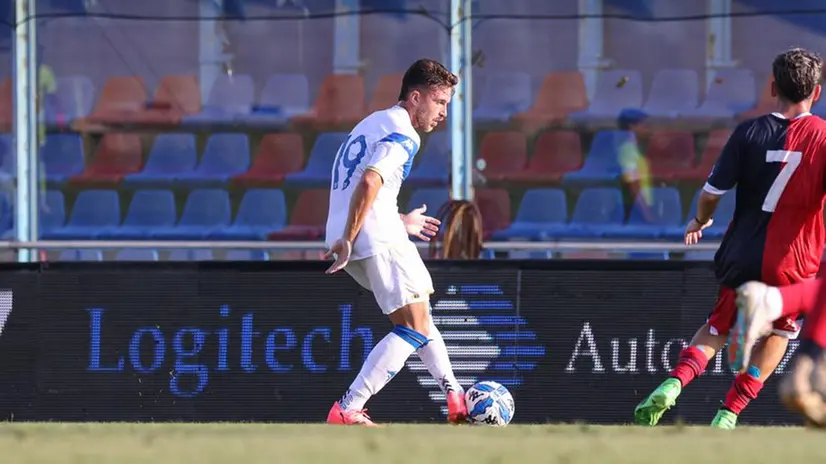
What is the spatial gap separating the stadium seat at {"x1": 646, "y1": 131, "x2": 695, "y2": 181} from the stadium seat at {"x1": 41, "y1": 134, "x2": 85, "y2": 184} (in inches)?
167

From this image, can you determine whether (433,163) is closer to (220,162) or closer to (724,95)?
(220,162)

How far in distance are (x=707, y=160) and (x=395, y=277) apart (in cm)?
458

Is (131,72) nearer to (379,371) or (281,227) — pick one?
(281,227)

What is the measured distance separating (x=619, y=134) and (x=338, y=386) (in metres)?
3.34

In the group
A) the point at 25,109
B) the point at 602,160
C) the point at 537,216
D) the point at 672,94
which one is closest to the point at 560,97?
the point at 602,160

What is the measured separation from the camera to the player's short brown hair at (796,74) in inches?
252

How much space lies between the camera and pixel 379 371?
685 cm

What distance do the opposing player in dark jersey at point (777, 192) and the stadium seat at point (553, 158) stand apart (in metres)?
4.08

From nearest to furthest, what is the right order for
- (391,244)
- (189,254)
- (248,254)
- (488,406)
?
(391,244)
(488,406)
(248,254)
(189,254)

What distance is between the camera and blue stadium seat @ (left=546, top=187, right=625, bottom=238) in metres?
10.5

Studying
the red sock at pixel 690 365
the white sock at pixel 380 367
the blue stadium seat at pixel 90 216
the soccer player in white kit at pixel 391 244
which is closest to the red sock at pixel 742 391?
the red sock at pixel 690 365

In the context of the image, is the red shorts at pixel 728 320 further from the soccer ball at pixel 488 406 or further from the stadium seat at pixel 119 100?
the stadium seat at pixel 119 100

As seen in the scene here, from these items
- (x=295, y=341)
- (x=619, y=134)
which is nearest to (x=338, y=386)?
(x=295, y=341)

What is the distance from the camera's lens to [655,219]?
1058 centimetres
